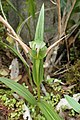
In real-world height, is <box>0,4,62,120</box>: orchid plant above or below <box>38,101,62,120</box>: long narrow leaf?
above

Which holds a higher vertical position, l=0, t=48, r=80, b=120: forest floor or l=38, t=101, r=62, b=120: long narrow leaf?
l=0, t=48, r=80, b=120: forest floor

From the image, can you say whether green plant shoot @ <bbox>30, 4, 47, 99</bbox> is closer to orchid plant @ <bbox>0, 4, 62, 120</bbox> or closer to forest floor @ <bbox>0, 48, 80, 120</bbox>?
orchid plant @ <bbox>0, 4, 62, 120</bbox>

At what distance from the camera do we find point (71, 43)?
174cm

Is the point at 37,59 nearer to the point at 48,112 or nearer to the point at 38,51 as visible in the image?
the point at 38,51

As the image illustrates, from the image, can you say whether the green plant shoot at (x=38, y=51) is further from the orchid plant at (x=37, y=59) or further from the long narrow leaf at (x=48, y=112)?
the long narrow leaf at (x=48, y=112)

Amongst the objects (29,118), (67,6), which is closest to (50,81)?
(29,118)

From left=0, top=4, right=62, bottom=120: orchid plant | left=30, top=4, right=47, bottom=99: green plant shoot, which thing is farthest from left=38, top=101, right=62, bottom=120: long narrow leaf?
left=30, top=4, right=47, bottom=99: green plant shoot

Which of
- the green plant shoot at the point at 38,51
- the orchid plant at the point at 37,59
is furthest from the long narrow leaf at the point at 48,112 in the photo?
the green plant shoot at the point at 38,51

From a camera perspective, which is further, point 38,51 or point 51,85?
point 51,85

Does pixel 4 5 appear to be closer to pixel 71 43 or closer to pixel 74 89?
pixel 71 43

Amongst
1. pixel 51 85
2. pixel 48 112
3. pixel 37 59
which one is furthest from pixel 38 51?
pixel 51 85

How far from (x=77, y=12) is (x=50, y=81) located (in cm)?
38

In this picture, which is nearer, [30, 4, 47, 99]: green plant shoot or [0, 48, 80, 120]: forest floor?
[30, 4, 47, 99]: green plant shoot

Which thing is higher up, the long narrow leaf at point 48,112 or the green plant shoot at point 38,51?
the green plant shoot at point 38,51
